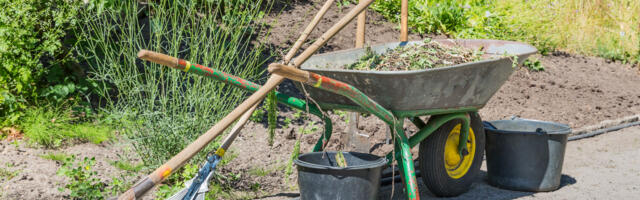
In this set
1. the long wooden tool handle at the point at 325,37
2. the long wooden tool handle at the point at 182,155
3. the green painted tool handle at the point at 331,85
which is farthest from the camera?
the long wooden tool handle at the point at 325,37

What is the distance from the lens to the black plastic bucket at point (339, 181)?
2.76 meters

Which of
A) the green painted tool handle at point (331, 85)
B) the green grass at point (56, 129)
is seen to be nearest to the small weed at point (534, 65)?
the green painted tool handle at point (331, 85)

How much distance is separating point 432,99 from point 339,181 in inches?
25.6

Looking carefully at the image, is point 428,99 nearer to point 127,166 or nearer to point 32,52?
point 127,166

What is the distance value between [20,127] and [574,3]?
6.94 meters

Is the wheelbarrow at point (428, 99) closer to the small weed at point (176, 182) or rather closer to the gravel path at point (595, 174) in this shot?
the gravel path at point (595, 174)

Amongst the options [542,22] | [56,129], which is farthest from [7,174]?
A: [542,22]

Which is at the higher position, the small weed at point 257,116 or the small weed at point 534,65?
the small weed at point 534,65

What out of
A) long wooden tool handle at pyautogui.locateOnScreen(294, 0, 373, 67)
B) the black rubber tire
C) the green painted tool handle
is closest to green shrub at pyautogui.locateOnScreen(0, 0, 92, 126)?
long wooden tool handle at pyautogui.locateOnScreen(294, 0, 373, 67)

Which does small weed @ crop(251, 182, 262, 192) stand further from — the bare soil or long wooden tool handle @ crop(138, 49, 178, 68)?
long wooden tool handle @ crop(138, 49, 178, 68)

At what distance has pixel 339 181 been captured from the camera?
2768 millimetres

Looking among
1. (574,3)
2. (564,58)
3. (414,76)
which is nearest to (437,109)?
(414,76)

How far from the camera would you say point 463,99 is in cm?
318

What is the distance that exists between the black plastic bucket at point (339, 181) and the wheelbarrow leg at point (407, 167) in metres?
0.14
